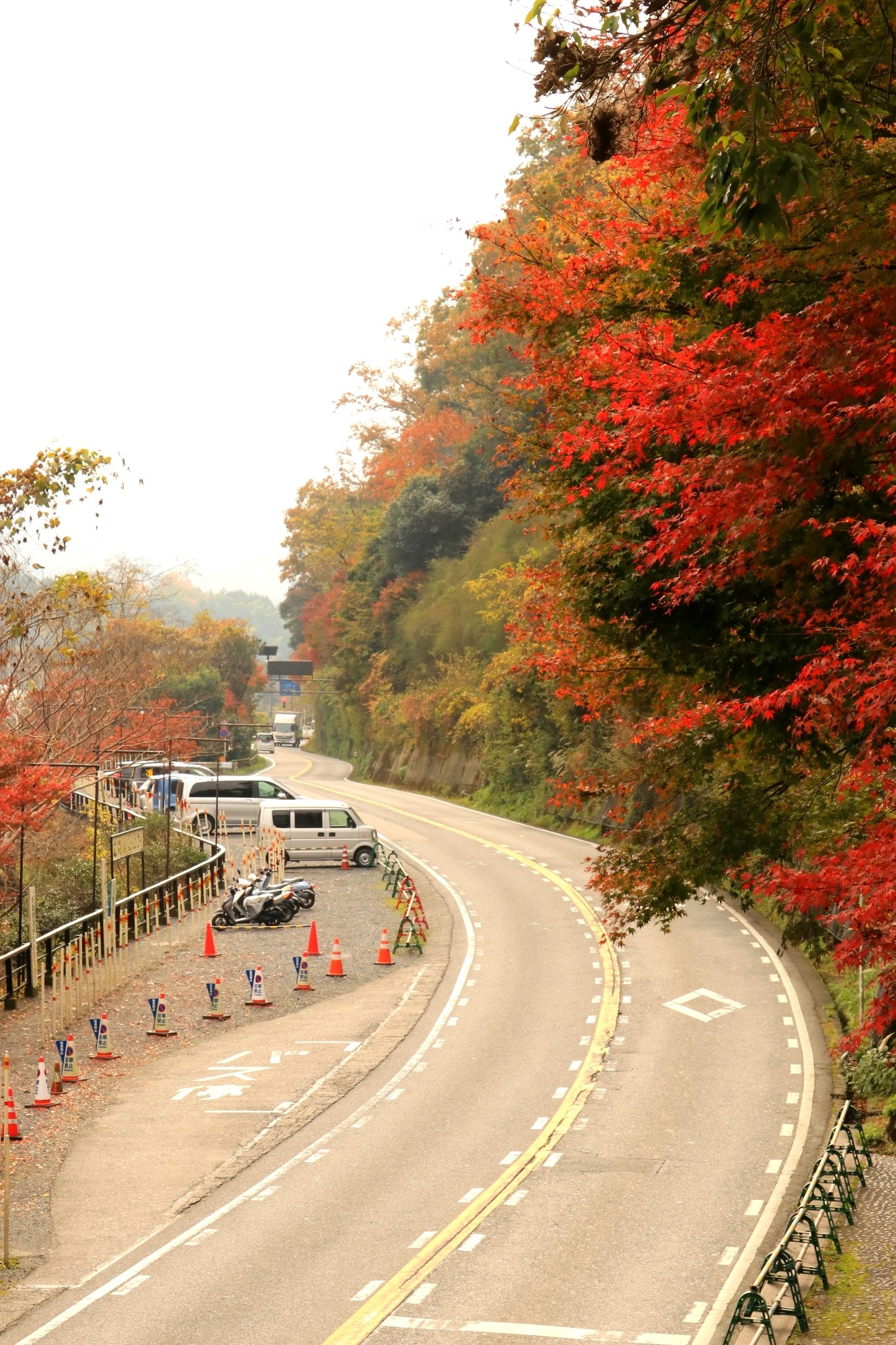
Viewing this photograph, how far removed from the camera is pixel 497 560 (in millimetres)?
64000

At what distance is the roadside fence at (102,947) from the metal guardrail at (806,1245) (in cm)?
1207

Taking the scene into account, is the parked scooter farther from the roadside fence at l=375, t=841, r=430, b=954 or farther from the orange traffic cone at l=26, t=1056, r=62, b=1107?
the orange traffic cone at l=26, t=1056, r=62, b=1107

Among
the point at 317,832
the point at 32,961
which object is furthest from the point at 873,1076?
the point at 317,832

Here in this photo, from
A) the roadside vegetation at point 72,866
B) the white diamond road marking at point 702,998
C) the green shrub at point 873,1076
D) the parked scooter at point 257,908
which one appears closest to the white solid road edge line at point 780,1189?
the green shrub at point 873,1076

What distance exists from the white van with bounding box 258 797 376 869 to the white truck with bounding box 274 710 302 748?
7837cm

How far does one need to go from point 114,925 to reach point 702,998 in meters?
11.4

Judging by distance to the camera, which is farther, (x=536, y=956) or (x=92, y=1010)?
(x=536, y=956)

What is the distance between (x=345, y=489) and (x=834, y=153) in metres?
90.6

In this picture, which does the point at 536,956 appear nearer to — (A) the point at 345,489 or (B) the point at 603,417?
(B) the point at 603,417

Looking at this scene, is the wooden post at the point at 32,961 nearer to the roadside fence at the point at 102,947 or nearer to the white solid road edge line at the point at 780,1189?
the roadside fence at the point at 102,947

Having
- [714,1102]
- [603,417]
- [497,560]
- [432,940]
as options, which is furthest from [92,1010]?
[497,560]

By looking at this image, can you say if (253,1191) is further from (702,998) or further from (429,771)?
(429,771)

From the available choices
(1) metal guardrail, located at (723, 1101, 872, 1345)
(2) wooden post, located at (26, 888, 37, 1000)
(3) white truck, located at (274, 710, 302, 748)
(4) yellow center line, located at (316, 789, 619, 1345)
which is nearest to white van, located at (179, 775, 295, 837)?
(2) wooden post, located at (26, 888, 37, 1000)

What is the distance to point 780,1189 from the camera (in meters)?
15.3
